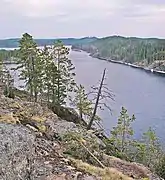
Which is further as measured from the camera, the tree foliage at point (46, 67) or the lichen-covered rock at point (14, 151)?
the tree foliage at point (46, 67)

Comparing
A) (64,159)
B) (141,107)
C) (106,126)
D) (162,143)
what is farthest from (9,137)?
(141,107)

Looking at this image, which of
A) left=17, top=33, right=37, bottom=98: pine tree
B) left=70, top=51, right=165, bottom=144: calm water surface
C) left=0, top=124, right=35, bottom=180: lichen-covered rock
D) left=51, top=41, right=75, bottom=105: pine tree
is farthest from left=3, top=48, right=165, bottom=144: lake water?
left=0, top=124, right=35, bottom=180: lichen-covered rock

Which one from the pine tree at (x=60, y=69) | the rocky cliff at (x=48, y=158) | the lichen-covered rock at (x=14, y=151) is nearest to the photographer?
the lichen-covered rock at (x=14, y=151)

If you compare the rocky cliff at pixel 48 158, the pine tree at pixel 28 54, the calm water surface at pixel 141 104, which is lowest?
the calm water surface at pixel 141 104

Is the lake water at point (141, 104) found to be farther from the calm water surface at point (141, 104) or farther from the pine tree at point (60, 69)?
the pine tree at point (60, 69)

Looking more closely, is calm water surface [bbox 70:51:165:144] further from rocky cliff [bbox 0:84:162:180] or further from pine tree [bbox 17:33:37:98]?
rocky cliff [bbox 0:84:162:180]

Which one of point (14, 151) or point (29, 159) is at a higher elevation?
point (14, 151)

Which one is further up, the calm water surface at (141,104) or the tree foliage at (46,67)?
the tree foliage at (46,67)

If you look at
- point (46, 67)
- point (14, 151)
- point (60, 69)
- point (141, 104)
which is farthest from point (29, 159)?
point (141, 104)

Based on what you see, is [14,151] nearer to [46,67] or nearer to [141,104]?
[46,67]

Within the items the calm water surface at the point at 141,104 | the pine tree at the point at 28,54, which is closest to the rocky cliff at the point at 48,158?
the pine tree at the point at 28,54

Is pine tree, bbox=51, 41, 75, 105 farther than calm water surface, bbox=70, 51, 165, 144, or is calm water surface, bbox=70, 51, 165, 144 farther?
calm water surface, bbox=70, 51, 165, 144

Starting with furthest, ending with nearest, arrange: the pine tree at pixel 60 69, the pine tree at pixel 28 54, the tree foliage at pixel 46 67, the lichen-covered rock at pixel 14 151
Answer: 1. the pine tree at pixel 60 69
2. the tree foliage at pixel 46 67
3. the pine tree at pixel 28 54
4. the lichen-covered rock at pixel 14 151

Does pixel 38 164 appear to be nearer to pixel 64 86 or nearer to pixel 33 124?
pixel 33 124
